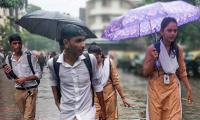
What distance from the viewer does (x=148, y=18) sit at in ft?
29.5

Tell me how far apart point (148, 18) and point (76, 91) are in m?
4.21

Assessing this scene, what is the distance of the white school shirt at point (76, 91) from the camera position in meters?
4.99

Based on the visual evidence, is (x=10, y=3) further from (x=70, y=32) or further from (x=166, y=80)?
(x=70, y=32)

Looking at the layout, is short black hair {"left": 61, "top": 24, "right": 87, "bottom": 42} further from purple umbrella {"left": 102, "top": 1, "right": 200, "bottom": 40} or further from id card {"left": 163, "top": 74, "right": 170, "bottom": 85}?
purple umbrella {"left": 102, "top": 1, "right": 200, "bottom": 40}

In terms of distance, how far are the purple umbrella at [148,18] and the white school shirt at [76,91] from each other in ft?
13.1

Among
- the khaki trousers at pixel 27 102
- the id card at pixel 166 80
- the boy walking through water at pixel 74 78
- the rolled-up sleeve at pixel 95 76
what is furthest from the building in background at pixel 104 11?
the boy walking through water at pixel 74 78

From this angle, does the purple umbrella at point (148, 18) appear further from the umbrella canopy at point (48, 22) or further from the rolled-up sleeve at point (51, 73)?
the rolled-up sleeve at point (51, 73)

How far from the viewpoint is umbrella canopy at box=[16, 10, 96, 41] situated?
29.5 feet

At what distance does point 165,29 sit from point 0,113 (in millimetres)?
7017

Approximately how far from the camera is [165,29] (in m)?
6.16

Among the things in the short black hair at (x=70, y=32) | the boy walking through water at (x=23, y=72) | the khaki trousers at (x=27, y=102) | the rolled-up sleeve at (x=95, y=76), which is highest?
the short black hair at (x=70, y=32)

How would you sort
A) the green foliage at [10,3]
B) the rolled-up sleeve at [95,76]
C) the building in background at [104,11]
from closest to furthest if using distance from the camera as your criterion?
the rolled-up sleeve at [95,76]
the green foliage at [10,3]
the building in background at [104,11]

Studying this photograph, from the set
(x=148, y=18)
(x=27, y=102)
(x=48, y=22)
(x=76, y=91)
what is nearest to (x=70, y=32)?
(x=76, y=91)

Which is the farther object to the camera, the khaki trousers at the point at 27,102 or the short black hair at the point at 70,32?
the khaki trousers at the point at 27,102
